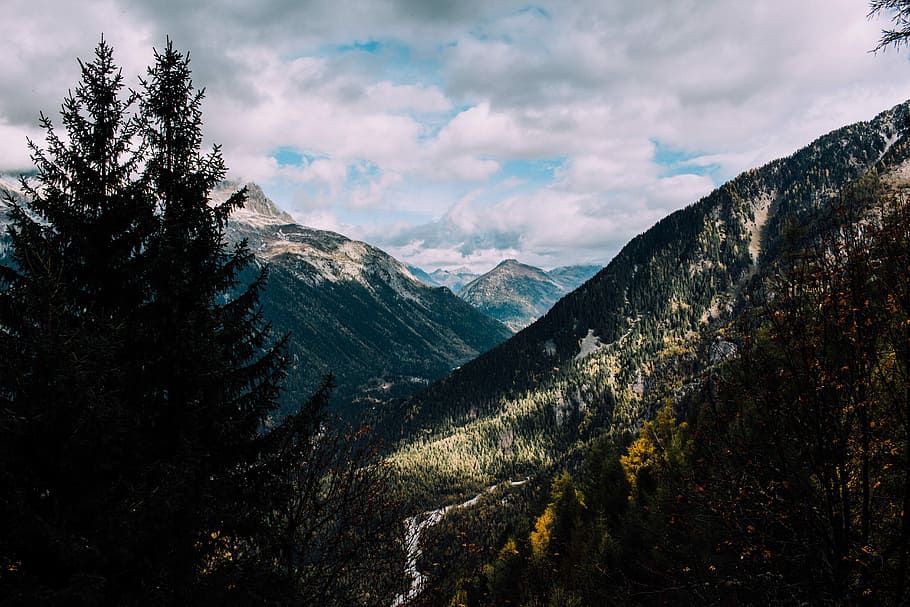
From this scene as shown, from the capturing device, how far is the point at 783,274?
888 cm

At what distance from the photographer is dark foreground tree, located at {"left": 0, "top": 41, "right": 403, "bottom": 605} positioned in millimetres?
7012

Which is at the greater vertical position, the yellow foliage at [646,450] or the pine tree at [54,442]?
the pine tree at [54,442]

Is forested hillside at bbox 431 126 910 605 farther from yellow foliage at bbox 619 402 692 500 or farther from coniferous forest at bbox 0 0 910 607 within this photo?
yellow foliage at bbox 619 402 692 500

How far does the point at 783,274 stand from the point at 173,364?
45.5 ft

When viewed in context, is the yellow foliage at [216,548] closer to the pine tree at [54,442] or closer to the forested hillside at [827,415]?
the pine tree at [54,442]

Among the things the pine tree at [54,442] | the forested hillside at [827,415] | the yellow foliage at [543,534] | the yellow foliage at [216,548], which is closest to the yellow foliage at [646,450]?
the yellow foliage at [543,534]

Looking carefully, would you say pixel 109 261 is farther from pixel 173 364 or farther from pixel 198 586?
pixel 198 586

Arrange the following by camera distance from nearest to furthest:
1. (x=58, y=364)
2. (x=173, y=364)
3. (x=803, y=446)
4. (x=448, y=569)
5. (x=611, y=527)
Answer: (x=58, y=364), (x=803, y=446), (x=173, y=364), (x=448, y=569), (x=611, y=527)

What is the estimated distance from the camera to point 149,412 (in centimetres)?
980

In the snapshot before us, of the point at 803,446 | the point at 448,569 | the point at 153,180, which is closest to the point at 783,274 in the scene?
the point at 803,446

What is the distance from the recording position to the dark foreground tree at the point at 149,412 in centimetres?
701

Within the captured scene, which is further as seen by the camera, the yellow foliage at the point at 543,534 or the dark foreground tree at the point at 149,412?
the yellow foliage at the point at 543,534

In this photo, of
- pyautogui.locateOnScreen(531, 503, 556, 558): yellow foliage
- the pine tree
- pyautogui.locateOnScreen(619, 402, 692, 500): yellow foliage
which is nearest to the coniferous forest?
the pine tree

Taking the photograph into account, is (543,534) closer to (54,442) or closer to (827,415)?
(827,415)
